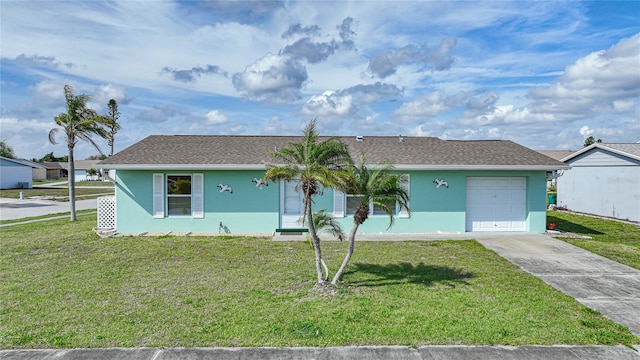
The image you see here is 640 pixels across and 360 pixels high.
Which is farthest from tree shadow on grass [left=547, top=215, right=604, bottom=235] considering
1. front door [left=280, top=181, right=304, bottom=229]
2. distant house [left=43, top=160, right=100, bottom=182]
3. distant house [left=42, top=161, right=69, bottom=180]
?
distant house [left=42, top=161, right=69, bottom=180]

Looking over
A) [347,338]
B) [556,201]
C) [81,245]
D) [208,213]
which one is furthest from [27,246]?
[556,201]

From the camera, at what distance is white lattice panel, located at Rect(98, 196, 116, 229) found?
13.7 meters

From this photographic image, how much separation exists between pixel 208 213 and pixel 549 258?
1082 cm

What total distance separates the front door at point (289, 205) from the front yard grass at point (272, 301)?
9.52 ft

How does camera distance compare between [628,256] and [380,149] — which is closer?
[628,256]

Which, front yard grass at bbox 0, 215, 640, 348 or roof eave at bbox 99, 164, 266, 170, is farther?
roof eave at bbox 99, 164, 266, 170

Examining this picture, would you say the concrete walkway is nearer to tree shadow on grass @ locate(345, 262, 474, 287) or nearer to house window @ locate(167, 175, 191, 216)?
tree shadow on grass @ locate(345, 262, 474, 287)

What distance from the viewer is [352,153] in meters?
14.5

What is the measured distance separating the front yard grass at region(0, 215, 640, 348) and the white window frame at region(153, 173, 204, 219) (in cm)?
268

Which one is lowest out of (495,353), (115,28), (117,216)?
(495,353)

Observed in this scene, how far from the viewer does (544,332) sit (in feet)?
17.3

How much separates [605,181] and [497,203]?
847 centimetres

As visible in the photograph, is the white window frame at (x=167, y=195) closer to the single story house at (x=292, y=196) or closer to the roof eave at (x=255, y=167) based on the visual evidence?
the single story house at (x=292, y=196)

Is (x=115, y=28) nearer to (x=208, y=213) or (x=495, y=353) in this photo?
(x=208, y=213)
